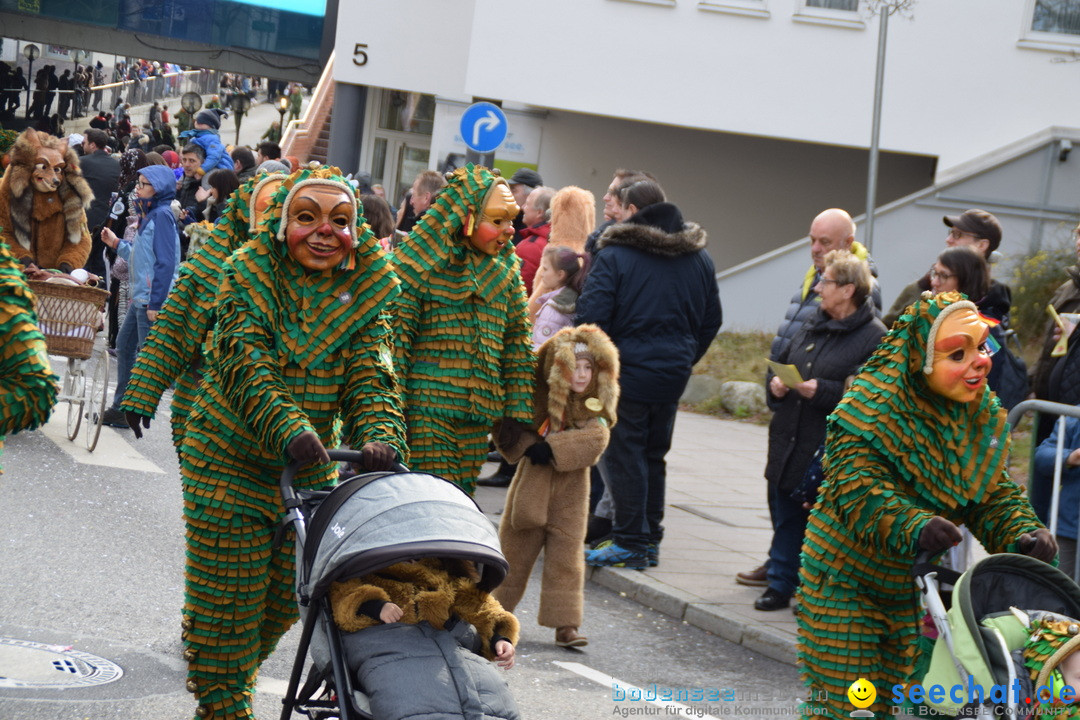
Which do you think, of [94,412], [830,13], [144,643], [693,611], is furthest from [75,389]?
[830,13]

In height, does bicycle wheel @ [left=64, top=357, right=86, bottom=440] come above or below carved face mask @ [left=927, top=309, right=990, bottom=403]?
below

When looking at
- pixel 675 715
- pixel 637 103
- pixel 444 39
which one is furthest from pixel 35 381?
pixel 444 39

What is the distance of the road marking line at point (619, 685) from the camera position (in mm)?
6227

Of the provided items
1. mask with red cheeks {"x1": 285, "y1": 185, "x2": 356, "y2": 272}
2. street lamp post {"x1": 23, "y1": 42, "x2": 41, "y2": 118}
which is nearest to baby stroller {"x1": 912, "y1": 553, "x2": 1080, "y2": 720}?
mask with red cheeks {"x1": 285, "y1": 185, "x2": 356, "y2": 272}

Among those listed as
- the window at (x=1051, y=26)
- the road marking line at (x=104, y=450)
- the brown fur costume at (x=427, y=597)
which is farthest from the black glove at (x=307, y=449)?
the window at (x=1051, y=26)

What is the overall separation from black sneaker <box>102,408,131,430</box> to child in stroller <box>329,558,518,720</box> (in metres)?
7.63

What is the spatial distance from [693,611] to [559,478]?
54.3 inches

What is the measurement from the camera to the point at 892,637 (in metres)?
5.01

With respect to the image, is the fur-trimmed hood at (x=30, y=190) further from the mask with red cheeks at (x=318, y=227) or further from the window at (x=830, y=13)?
the window at (x=830, y=13)

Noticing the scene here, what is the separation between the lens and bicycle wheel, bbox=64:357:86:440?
10156 millimetres

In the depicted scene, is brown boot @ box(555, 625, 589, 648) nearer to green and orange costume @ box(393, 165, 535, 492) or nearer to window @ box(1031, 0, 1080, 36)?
green and orange costume @ box(393, 165, 535, 492)

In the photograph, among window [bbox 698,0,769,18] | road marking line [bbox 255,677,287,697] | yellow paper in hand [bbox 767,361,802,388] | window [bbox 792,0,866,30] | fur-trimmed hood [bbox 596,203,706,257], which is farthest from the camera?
window [bbox 698,0,769,18]

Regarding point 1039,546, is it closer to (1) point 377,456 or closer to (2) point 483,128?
(1) point 377,456

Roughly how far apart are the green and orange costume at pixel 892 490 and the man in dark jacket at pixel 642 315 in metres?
3.21
